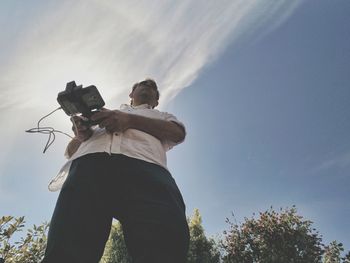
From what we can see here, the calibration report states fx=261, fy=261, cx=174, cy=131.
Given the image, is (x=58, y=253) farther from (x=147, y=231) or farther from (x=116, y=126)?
(x=116, y=126)

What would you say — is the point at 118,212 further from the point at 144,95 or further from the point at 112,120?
the point at 144,95

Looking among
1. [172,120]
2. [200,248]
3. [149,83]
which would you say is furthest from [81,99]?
[200,248]

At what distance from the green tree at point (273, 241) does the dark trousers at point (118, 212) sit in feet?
47.5

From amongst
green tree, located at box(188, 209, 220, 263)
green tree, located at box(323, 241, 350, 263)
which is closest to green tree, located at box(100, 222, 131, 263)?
green tree, located at box(188, 209, 220, 263)

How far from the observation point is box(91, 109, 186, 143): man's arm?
66.6 inches

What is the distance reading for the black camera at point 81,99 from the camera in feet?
5.74

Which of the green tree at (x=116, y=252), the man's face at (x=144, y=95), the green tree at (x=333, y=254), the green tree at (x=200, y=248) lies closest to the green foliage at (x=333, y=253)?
the green tree at (x=333, y=254)

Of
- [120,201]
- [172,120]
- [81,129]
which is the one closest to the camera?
[120,201]

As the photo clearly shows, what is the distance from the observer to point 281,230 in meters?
14.8

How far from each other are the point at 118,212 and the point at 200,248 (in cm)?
1486

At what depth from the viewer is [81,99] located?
5.75 feet

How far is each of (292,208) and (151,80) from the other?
632 inches

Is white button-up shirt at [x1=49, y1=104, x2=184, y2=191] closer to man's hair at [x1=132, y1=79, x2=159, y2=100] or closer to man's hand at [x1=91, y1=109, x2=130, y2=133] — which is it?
man's hand at [x1=91, y1=109, x2=130, y2=133]

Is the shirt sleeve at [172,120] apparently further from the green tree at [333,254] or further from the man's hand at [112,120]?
the green tree at [333,254]
